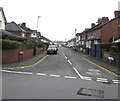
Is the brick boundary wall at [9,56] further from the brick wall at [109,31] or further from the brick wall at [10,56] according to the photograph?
the brick wall at [109,31]

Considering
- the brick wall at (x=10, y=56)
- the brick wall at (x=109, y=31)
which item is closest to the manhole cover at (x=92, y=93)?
the brick wall at (x=10, y=56)

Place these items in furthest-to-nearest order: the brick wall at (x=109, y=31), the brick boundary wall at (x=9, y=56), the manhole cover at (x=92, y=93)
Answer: the brick wall at (x=109, y=31) → the brick boundary wall at (x=9, y=56) → the manhole cover at (x=92, y=93)

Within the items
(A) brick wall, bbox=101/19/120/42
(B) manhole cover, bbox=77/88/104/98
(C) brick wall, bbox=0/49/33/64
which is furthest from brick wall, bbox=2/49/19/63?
(A) brick wall, bbox=101/19/120/42

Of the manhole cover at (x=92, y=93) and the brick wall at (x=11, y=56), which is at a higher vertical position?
the brick wall at (x=11, y=56)

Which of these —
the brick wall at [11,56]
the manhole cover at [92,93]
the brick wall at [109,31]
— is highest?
the brick wall at [109,31]

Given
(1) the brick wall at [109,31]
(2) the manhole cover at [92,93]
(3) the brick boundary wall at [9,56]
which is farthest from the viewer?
(1) the brick wall at [109,31]

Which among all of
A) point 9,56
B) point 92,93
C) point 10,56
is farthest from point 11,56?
point 92,93

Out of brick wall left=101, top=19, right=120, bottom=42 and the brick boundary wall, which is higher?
brick wall left=101, top=19, right=120, bottom=42

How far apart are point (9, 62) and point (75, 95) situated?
1051 cm

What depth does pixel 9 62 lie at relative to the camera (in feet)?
48.3

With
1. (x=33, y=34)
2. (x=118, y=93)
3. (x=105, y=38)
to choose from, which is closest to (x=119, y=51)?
(x=118, y=93)

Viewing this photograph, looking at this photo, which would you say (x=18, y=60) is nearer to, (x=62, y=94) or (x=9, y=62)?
(x=9, y=62)

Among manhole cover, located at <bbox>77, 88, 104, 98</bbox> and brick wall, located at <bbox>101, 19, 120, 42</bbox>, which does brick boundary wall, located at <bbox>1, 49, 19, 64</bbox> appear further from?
brick wall, located at <bbox>101, 19, 120, 42</bbox>

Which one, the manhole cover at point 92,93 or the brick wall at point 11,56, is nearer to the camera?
the manhole cover at point 92,93
